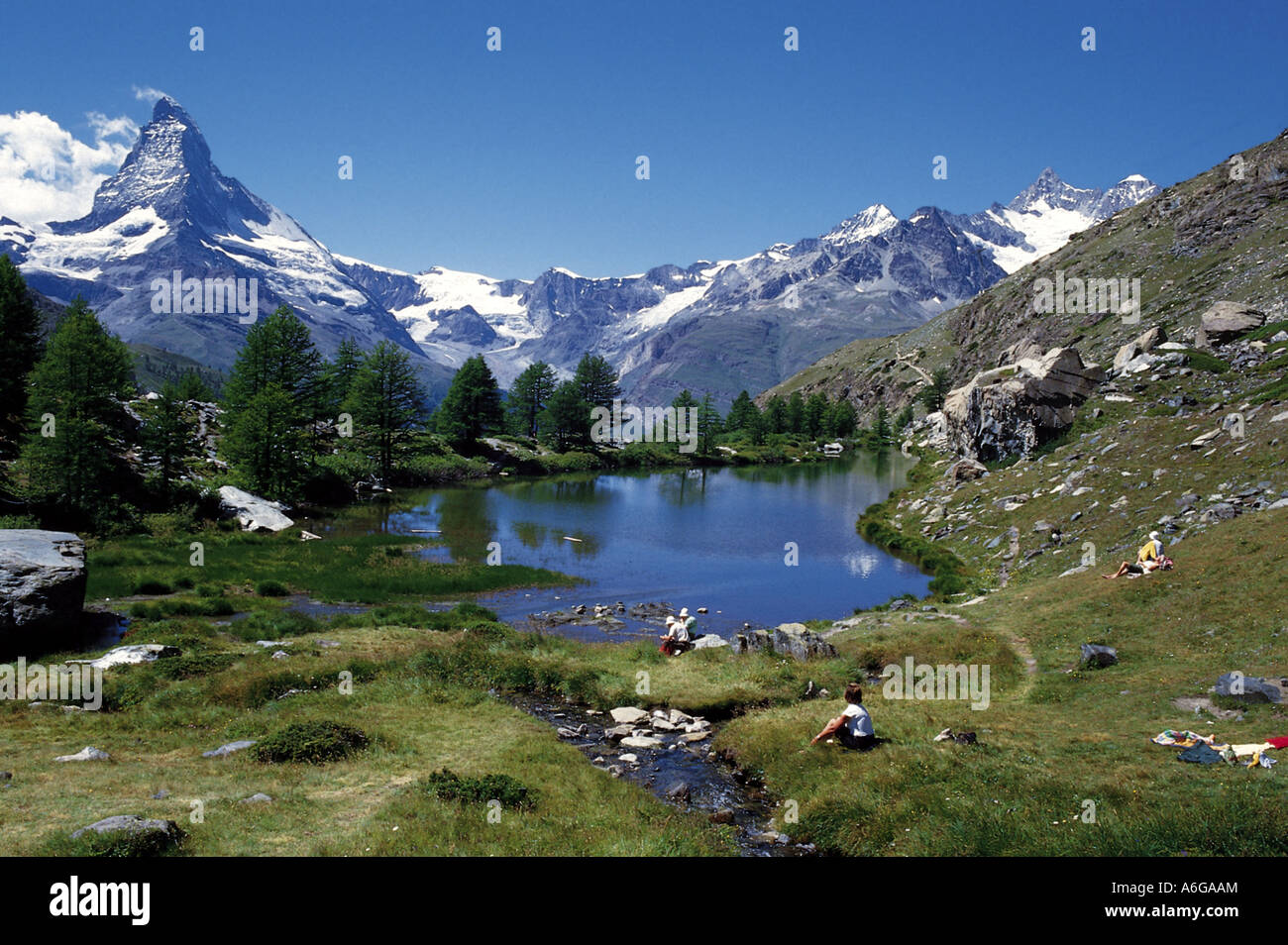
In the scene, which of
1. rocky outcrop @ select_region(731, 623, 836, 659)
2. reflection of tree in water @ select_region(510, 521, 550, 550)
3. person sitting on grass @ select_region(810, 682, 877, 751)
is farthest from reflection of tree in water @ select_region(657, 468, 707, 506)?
person sitting on grass @ select_region(810, 682, 877, 751)

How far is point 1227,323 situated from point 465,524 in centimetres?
7058

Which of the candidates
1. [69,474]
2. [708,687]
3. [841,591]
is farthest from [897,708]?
[69,474]

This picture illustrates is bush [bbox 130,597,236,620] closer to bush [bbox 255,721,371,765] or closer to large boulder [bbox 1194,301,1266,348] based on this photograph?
bush [bbox 255,721,371,765]

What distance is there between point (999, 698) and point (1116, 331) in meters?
100

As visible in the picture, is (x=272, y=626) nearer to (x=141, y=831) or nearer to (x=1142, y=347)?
(x=141, y=831)

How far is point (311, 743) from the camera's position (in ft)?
62.7

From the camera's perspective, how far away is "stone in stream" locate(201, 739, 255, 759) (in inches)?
740

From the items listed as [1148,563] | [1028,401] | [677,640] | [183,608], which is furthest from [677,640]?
[1028,401]

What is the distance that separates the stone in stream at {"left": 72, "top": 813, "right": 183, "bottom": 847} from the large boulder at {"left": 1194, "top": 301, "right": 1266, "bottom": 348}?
73.4 metres

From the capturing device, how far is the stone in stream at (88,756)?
17.7 metres

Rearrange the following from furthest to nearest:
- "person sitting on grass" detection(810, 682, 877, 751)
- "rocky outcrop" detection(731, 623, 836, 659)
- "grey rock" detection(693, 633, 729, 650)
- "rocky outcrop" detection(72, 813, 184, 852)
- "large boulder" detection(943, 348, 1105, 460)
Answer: "large boulder" detection(943, 348, 1105, 460) → "grey rock" detection(693, 633, 729, 650) → "rocky outcrop" detection(731, 623, 836, 659) → "person sitting on grass" detection(810, 682, 877, 751) → "rocky outcrop" detection(72, 813, 184, 852)

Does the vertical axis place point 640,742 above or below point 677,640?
below

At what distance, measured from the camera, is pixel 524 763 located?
19.1 m

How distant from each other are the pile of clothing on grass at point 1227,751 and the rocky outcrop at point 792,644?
47.9 feet
